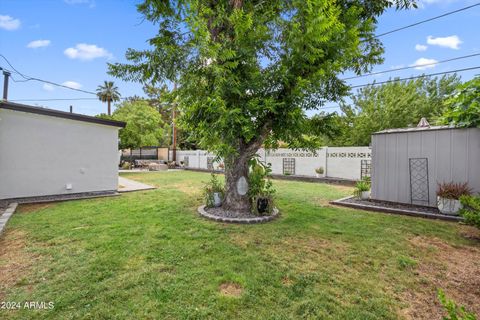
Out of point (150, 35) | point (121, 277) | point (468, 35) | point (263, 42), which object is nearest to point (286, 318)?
point (121, 277)

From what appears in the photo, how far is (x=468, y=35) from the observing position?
9375 mm

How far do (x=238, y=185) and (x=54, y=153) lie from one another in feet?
20.4

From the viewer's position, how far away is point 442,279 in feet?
9.90

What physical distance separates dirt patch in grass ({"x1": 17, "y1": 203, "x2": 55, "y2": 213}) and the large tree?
13.6 ft

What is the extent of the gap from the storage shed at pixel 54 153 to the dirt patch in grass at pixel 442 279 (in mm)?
9141

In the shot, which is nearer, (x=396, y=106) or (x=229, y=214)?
(x=229, y=214)

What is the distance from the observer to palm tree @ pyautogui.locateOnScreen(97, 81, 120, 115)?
98.2ft

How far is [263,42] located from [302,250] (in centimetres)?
417

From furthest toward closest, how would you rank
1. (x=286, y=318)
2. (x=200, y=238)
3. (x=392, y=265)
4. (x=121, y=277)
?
(x=200, y=238), (x=392, y=265), (x=121, y=277), (x=286, y=318)

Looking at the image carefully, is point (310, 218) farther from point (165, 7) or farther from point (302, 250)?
point (165, 7)

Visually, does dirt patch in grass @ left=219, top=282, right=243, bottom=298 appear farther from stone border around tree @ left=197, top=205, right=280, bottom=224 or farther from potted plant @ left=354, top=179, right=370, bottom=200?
potted plant @ left=354, top=179, right=370, bottom=200

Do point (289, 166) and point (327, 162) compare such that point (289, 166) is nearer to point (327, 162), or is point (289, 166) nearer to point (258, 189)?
point (327, 162)

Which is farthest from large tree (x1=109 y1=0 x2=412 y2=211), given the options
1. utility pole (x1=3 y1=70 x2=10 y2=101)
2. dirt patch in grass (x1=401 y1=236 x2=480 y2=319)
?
utility pole (x1=3 y1=70 x2=10 y2=101)

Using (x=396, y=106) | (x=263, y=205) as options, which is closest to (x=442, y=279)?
(x=263, y=205)
